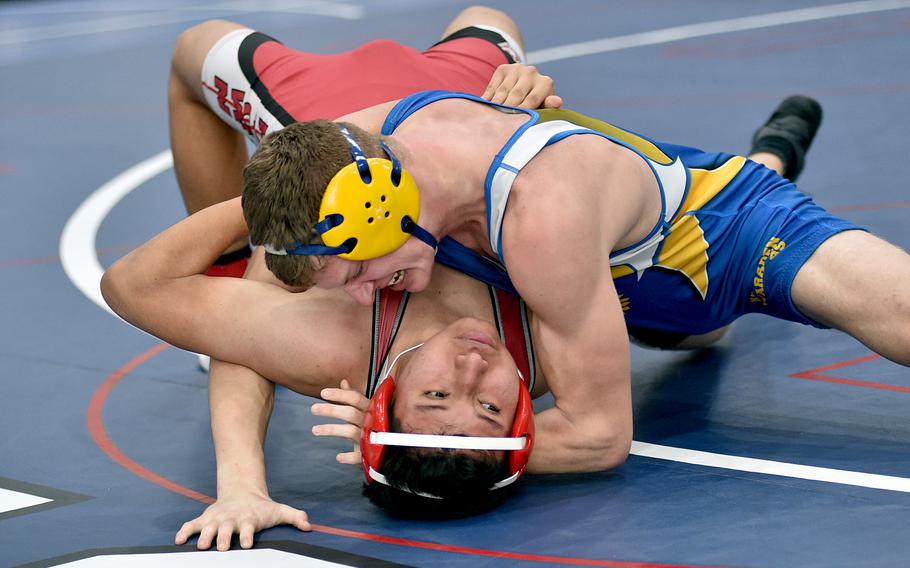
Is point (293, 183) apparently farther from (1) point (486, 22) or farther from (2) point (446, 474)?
(1) point (486, 22)

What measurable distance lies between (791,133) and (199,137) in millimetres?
2523

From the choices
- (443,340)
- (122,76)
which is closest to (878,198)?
(443,340)

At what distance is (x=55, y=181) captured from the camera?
7379mm

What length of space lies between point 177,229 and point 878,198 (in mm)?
3496

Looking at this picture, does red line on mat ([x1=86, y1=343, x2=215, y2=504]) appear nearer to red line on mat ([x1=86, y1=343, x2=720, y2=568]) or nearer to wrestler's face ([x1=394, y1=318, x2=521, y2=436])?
red line on mat ([x1=86, y1=343, x2=720, y2=568])

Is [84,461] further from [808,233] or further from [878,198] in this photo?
[878,198]

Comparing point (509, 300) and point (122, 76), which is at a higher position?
point (122, 76)

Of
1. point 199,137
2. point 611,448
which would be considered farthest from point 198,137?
point 611,448

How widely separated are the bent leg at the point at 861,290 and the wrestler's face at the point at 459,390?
1.01m

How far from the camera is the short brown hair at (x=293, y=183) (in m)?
3.32

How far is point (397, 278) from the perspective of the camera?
362 centimetres

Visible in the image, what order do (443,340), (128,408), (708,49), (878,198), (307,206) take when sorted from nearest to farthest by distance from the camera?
(307,206) < (443,340) < (128,408) < (878,198) < (708,49)

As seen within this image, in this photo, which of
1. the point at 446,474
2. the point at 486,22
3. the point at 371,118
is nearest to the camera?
the point at 446,474

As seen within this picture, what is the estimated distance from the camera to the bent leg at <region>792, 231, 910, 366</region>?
376 centimetres
